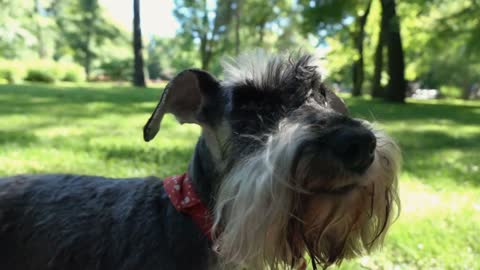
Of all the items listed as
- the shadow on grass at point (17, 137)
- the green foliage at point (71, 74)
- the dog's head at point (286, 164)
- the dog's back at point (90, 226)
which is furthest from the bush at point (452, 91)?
the dog's back at point (90, 226)

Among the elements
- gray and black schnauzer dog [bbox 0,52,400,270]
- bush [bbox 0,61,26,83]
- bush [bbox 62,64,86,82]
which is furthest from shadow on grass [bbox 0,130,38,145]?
bush [bbox 62,64,86,82]

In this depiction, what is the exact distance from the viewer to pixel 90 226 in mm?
2789

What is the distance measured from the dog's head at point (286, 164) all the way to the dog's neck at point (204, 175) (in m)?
0.06

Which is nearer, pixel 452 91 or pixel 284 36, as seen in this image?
pixel 284 36

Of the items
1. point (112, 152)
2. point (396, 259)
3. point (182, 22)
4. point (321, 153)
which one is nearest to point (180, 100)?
point (321, 153)

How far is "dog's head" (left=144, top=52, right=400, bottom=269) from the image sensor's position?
191cm

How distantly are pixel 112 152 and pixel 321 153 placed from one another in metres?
4.67

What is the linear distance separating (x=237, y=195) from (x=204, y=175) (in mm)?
505

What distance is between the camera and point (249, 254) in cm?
220

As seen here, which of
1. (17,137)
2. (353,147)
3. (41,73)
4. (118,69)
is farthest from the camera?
(118,69)

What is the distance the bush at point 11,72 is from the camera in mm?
25641

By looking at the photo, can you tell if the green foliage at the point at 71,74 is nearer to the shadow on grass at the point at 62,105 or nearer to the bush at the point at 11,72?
the bush at the point at 11,72

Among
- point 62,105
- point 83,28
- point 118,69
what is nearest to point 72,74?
point 83,28

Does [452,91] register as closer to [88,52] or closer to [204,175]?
[88,52]
